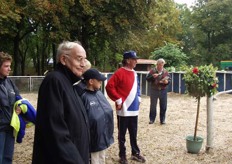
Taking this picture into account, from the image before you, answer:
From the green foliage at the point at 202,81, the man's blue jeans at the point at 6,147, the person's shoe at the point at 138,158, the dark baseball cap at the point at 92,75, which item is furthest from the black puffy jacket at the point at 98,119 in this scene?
the green foliage at the point at 202,81

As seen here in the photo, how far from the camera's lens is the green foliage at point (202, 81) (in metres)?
5.60

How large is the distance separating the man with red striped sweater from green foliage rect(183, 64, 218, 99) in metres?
1.18

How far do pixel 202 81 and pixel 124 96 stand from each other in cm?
148

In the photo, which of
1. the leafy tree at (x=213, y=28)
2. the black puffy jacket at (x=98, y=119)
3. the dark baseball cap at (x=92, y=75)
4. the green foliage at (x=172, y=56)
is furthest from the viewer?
the leafy tree at (x=213, y=28)

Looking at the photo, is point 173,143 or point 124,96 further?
point 173,143

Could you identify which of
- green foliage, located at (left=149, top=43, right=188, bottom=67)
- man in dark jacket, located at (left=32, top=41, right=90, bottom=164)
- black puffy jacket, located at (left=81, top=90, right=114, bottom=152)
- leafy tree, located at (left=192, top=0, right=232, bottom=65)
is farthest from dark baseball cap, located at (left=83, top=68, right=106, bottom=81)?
leafy tree, located at (left=192, top=0, right=232, bottom=65)

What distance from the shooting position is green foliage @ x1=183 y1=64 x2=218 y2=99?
560 cm

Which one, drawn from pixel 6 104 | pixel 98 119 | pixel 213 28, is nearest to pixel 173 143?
pixel 98 119

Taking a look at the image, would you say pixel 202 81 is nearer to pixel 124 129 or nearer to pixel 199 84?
pixel 199 84

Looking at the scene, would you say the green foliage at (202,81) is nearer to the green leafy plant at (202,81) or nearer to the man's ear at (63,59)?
the green leafy plant at (202,81)

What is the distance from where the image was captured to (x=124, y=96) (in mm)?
5102

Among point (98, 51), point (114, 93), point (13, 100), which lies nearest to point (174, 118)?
point (114, 93)

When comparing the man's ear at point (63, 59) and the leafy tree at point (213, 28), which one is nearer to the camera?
the man's ear at point (63, 59)

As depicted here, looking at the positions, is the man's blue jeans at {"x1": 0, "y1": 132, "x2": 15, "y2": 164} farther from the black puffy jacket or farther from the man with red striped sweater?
the man with red striped sweater
